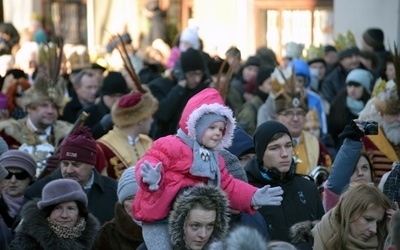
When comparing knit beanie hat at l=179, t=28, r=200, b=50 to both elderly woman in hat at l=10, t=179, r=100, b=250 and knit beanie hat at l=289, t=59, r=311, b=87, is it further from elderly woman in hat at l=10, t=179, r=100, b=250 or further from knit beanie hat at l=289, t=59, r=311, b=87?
elderly woman in hat at l=10, t=179, r=100, b=250

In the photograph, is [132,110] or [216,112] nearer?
[216,112]

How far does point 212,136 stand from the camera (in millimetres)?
7469

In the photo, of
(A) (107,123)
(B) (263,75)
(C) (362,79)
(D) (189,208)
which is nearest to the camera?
(D) (189,208)

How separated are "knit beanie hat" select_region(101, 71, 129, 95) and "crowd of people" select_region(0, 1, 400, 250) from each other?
2cm

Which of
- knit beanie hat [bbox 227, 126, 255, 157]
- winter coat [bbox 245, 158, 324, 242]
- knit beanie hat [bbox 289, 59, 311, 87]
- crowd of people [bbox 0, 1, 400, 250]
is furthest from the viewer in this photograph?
knit beanie hat [bbox 289, 59, 311, 87]

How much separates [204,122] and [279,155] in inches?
44.0

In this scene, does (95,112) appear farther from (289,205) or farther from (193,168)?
(193,168)

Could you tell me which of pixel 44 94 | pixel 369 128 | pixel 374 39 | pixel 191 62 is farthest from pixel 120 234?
pixel 374 39

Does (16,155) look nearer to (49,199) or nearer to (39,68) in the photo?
(49,199)

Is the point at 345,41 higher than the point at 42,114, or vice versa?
the point at 345,41

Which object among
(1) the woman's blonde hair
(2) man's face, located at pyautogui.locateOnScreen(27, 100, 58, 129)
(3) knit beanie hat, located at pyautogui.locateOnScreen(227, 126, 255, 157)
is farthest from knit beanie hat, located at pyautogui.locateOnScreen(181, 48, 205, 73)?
(1) the woman's blonde hair

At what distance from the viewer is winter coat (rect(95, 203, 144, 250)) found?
867cm

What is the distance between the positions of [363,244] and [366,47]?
36.2 ft

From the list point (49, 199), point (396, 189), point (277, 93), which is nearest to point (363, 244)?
point (396, 189)
